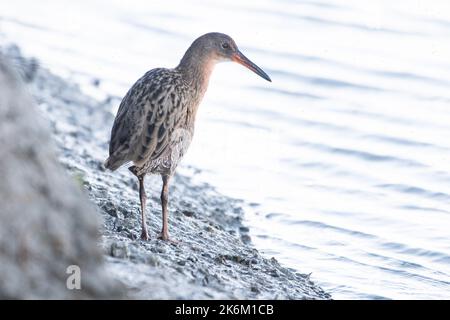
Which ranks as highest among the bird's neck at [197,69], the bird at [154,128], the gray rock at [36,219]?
the bird's neck at [197,69]

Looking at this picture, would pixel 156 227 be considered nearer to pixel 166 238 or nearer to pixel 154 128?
pixel 166 238

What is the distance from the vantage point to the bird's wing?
8.37m

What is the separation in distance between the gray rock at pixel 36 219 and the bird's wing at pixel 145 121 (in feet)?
8.66

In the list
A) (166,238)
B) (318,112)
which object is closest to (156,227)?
(166,238)

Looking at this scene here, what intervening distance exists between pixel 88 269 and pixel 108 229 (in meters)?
2.61

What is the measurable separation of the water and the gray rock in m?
Result: 4.32

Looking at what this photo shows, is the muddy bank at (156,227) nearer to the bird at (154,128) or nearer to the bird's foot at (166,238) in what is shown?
the bird's foot at (166,238)

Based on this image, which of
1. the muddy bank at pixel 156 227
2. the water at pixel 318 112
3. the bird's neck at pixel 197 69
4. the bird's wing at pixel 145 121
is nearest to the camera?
the muddy bank at pixel 156 227

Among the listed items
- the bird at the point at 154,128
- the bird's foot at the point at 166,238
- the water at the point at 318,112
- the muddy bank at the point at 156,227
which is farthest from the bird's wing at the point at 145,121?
the water at the point at 318,112

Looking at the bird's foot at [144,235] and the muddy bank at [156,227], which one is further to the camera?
the bird's foot at [144,235]

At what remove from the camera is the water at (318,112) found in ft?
35.3

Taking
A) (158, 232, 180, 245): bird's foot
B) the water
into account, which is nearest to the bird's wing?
(158, 232, 180, 245): bird's foot

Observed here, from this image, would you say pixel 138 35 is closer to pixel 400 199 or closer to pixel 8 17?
pixel 8 17

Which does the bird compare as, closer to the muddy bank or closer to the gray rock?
the muddy bank
